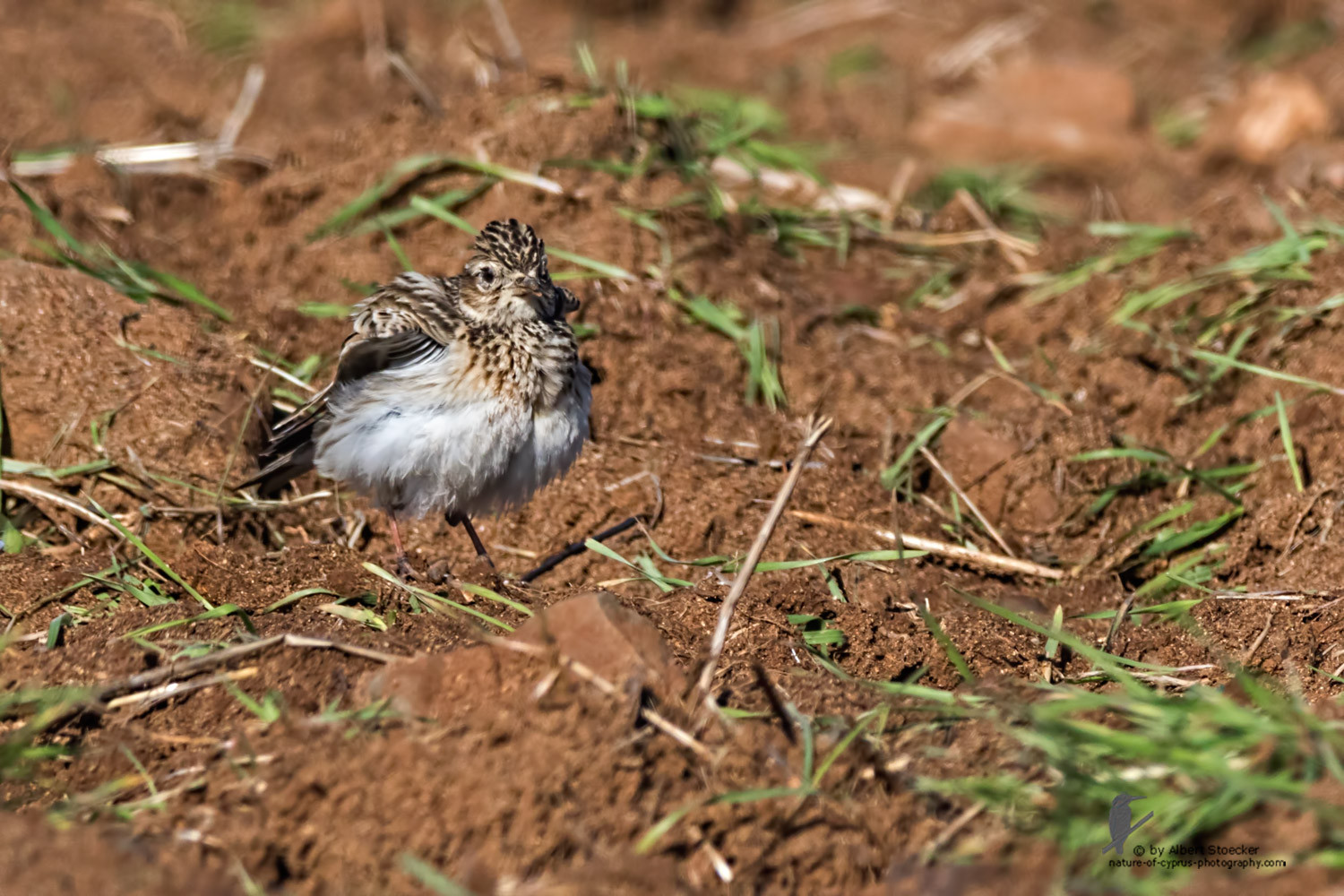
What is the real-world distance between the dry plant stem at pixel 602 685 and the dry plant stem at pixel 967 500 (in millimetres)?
2986

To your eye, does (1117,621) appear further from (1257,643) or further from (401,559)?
(401,559)

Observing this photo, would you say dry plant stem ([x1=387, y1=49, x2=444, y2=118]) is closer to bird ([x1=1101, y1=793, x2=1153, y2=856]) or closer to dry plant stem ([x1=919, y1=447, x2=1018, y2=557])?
dry plant stem ([x1=919, y1=447, x2=1018, y2=557])

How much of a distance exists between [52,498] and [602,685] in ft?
10.5

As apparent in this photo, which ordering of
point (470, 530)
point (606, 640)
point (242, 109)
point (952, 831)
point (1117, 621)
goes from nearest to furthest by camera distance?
point (952, 831)
point (606, 640)
point (1117, 621)
point (470, 530)
point (242, 109)

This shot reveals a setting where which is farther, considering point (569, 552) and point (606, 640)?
point (569, 552)

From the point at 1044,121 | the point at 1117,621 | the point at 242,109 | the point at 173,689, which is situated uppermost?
the point at 173,689

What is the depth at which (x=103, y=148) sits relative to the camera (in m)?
9.34

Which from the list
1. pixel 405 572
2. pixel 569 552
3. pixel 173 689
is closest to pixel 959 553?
pixel 569 552

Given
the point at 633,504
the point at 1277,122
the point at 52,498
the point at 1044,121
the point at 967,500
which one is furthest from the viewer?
the point at 1044,121

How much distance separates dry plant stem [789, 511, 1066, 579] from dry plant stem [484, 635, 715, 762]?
8.14 ft

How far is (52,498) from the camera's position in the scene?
6.15m

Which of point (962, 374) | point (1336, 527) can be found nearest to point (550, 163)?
point (962, 374)

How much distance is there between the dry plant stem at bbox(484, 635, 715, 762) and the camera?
4000mm

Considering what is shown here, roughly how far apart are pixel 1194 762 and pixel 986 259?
19.4ft
